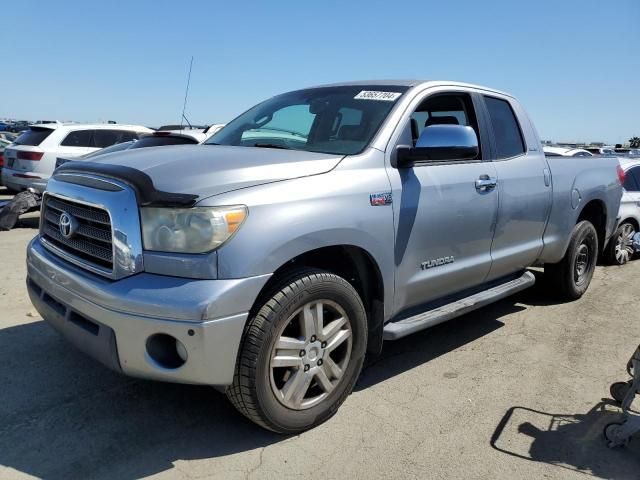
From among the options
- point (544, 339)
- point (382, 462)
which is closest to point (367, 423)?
point (382, 462)

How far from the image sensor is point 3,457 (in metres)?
2.61

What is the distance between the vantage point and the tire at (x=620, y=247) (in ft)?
25.2

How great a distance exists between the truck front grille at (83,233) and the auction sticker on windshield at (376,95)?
6.21 feet

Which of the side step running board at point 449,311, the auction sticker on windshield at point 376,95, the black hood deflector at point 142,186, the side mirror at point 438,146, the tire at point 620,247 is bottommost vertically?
the tire at point 620,247

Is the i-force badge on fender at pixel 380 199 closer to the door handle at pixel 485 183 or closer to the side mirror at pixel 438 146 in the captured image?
the side mirror at pixel 438 146

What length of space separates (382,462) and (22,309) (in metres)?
3.53

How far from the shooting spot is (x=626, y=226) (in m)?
7.87

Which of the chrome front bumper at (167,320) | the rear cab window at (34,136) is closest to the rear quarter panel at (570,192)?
the chrome front bumper at (167,320)

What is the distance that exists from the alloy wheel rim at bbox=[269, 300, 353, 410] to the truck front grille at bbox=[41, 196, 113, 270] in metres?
0.95

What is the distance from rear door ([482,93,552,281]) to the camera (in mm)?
4152

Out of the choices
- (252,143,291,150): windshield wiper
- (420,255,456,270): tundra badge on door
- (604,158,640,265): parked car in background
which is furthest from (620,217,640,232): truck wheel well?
(252,143,291,150): windshield wiper

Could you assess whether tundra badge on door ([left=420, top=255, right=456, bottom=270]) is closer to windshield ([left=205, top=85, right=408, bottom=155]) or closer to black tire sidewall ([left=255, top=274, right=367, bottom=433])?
black tire sidewall ([left=255, top=274, right=367, bottom=433])

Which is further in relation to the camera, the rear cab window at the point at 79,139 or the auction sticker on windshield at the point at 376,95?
the rear cab window at the point at 79,139

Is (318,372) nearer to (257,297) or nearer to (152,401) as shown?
(257,297)
